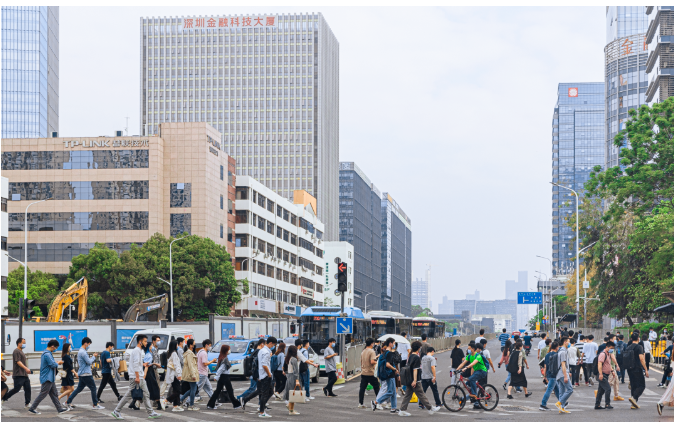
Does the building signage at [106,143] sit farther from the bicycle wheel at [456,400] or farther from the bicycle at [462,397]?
the bicycle wheel at [456,400]

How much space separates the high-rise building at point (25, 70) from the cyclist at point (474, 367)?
5912 inches

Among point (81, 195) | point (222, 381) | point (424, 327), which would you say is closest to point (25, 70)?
point (81, 195)

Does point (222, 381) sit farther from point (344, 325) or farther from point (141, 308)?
point (141, 308)

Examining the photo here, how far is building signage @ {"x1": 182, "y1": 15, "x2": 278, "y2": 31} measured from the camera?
144500mm

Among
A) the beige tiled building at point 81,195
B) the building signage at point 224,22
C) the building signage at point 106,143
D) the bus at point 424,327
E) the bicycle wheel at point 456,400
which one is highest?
the building signage at point 224,22

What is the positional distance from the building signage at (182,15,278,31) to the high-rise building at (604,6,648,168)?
62640 millimetres

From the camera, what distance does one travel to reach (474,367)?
20391 millimetres

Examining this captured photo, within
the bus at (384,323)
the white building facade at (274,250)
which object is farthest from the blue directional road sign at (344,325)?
the white building facade at (274,250)

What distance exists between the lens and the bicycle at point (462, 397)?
64.7ft

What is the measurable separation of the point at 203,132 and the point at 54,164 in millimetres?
14905

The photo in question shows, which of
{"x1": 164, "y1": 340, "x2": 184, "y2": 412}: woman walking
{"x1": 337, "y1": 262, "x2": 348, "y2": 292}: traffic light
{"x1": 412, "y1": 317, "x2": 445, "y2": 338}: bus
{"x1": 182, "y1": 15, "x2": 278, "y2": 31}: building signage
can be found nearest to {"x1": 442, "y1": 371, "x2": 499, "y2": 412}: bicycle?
{"x1": 164, "y1": 340, "x2": 184, "y2": 412}: woman walking

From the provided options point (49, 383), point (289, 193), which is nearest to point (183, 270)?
point (49, 383)

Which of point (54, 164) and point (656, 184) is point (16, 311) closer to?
point (54, 164)

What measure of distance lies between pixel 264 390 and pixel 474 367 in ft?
17.6
